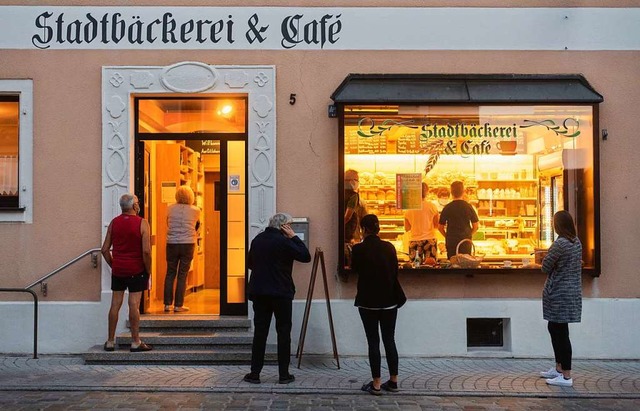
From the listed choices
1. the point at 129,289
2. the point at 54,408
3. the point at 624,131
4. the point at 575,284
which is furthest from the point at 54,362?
the point at 624,131

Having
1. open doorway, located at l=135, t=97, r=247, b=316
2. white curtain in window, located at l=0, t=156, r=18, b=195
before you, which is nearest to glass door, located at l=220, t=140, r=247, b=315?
open doorway, located at l=135, t=97, r=247, b=316

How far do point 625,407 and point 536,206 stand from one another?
338 cm

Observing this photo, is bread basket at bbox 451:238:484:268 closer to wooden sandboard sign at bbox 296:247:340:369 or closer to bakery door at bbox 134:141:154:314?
wooden sandboard sign at bbox 296:247:340:369

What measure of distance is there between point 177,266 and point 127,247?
55.6 inches

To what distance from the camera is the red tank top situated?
28.5 ft

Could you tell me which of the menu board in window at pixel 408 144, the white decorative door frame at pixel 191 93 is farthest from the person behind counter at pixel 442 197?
the white decorative door frame at pixel 191 93

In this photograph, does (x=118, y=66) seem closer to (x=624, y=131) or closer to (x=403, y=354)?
(x=403, y=354)

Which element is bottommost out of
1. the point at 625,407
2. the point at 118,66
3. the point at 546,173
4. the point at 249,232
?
the point at 625,407

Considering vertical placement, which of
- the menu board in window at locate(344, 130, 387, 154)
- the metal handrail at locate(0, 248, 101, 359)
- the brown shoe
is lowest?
the brown shoe

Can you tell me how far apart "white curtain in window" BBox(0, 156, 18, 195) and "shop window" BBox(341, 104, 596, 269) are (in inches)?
177

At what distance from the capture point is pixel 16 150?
958cm

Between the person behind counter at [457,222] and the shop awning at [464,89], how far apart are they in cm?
133

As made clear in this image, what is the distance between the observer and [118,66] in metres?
9.31

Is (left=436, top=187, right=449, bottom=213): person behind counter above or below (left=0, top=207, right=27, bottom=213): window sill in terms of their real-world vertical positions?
above
